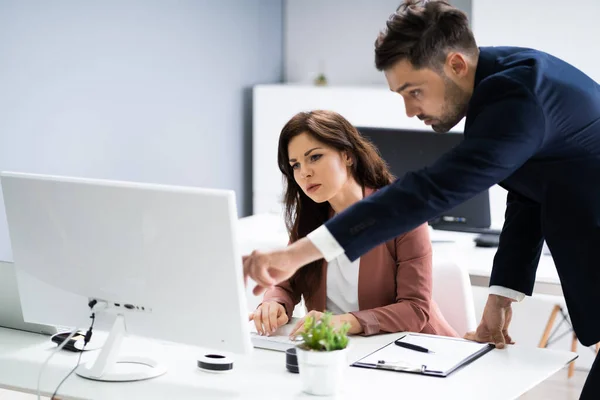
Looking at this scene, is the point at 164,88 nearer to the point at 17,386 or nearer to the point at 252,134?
the point at 252,134

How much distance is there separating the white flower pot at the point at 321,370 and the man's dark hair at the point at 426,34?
0.61 meters

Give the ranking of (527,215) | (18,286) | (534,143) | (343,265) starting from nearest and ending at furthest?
(534,143) → (527,215) → (18,286) → (343,265)

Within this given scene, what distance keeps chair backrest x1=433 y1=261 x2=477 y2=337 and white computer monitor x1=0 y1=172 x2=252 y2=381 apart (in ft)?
3.16

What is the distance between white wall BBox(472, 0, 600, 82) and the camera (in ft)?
14.9

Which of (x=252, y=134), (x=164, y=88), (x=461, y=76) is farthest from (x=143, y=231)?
(x=252, y=134)

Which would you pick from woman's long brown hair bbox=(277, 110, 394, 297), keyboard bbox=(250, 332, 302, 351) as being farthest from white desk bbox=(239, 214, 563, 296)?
keyboard bbox=(250, 332, 302, 351)

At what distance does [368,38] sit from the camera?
18.5 ft

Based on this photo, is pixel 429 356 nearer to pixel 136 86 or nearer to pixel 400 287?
pixel 400 287

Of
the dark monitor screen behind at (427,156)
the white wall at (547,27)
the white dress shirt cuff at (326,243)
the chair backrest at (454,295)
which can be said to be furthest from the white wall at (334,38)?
the white dress shirt cuff at (326,243)

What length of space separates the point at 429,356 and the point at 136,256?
2.40 ft

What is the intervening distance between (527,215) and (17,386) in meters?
1.20

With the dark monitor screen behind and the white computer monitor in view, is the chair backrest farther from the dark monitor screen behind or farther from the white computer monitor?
the dark monitor screen behind

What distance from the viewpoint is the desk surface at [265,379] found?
2023 mm

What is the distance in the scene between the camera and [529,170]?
1881 mm
